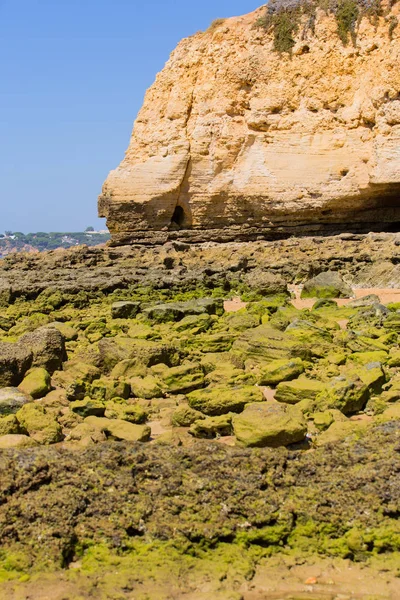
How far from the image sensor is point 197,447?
510cm

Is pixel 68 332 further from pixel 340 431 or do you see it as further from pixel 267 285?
A: pixel 267 285

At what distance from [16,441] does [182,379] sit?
262 centimetres

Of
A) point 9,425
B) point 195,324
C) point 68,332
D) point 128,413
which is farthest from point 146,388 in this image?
point 195,324

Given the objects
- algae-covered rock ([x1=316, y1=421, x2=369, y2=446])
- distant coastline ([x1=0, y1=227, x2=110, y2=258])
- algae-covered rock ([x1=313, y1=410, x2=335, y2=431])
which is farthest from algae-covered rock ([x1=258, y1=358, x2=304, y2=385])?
distant coastline ([x1=0, y1=227, x2=110, y2=258])

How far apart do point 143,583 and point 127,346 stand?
539cm

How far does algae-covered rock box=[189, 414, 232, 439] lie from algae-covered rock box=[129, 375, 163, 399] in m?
1.41

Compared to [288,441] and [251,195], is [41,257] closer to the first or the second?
[251,195]

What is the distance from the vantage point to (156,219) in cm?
2400

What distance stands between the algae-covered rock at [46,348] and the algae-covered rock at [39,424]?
2.05 meters

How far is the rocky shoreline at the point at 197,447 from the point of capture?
4.33 meters

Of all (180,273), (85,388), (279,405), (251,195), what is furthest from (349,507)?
(251,195)

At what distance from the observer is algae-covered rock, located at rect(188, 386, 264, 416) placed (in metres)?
7.06

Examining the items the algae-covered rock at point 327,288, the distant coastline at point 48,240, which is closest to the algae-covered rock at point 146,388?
the algae-covered rock at point 327,288

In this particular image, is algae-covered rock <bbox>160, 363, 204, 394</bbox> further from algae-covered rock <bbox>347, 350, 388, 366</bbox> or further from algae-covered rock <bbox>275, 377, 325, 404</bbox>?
algae-covered rock <bbox>347, 350, 388, 366</bbox>
